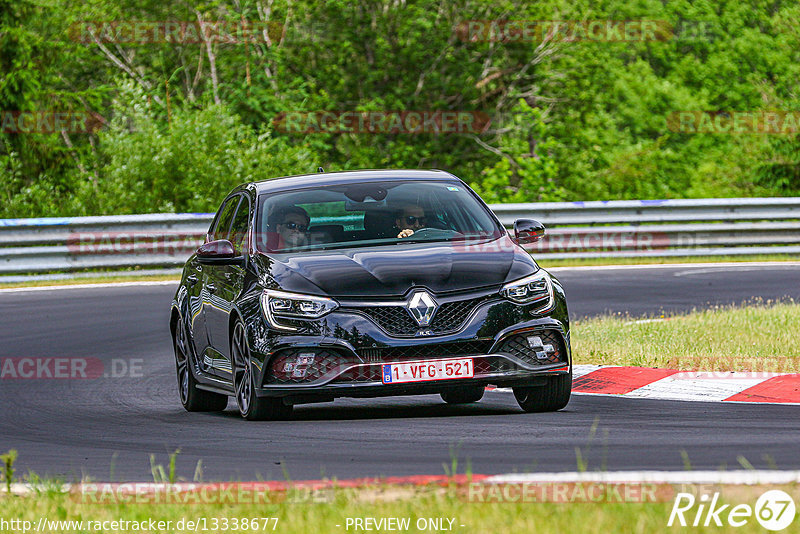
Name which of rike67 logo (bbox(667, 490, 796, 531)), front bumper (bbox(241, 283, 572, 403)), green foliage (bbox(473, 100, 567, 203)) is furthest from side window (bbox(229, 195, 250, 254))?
green foliage (bbox(473, 100, 567, 203))

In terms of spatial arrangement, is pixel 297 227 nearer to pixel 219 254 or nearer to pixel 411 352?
pixel 219 254

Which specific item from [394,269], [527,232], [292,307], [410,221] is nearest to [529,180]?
[527,232]

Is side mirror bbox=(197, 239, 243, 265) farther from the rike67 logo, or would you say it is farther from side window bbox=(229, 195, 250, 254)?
the rike67 logo

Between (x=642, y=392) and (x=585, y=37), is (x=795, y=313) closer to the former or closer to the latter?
(x=642, y=392)

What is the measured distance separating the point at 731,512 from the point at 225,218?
6.65 meters

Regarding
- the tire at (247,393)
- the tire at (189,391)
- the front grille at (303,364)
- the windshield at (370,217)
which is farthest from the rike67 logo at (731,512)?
the tire at (189,391)

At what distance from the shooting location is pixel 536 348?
8.84 meters

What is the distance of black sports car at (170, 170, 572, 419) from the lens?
853 cm

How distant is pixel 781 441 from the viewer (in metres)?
7.37

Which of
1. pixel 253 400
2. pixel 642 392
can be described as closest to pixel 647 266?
pixel 642 392

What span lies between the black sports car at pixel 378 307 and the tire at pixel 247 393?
1 centimetres

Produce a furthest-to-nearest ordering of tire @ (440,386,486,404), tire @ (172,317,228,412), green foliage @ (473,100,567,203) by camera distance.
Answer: green foliage @ (473,100,567,203), tire @ (172,317,228,412), tire @ (440,386,486,404)

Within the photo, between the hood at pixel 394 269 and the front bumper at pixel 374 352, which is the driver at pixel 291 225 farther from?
the front bumper at pixel 374 352

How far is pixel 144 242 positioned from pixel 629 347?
12.2 m
